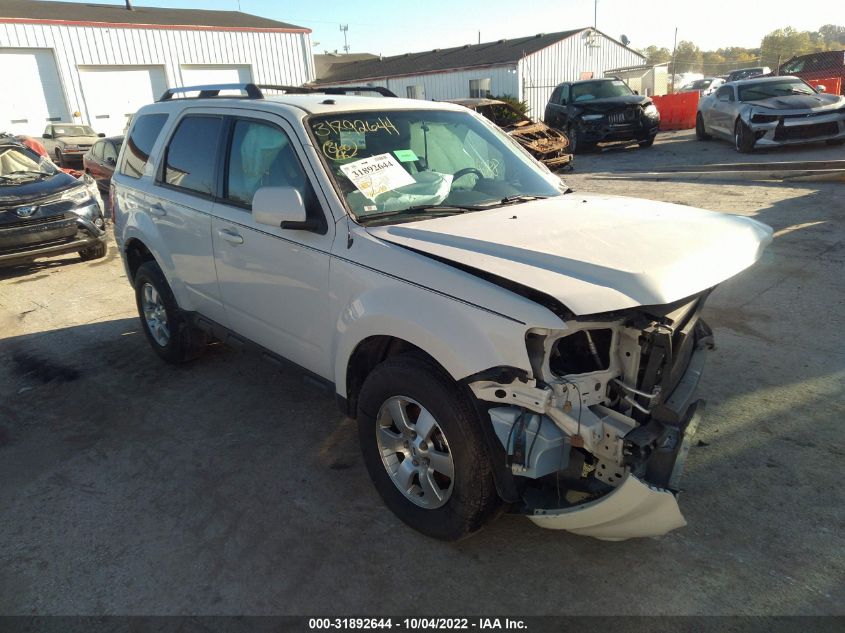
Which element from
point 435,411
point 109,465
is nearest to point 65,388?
point 109,465

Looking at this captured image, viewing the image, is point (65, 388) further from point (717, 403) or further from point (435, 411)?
point (717, 403)

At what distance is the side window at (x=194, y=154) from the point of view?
409cm

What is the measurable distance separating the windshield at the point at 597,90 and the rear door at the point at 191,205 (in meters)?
14.1

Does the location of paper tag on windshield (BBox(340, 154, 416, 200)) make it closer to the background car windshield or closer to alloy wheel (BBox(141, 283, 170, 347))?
alloy wheel (BBox(141, 283, 170, 347))

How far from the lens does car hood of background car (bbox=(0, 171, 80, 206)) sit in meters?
8.10

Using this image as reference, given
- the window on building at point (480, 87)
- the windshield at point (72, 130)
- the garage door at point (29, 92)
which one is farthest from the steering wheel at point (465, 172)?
the window on building at point (480, 87)

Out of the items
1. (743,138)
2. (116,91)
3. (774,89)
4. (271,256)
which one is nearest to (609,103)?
(743,138)

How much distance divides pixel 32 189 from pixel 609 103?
1298cm

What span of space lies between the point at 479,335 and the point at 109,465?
8.48ft

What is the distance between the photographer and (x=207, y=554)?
A: 116 inches

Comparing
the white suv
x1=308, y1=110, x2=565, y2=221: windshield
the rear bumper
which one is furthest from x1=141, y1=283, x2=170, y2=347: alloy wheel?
the rear bumper

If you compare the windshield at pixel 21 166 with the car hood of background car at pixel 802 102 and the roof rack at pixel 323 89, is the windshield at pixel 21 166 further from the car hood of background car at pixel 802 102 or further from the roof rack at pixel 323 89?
the car hood of background car at pixel 802 102

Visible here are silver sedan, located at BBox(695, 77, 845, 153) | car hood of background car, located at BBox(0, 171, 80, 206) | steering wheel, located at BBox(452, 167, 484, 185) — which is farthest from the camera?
silver sedan, located at BBox(695, 77, 845, 153)

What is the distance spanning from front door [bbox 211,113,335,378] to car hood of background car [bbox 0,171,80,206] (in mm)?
5713
